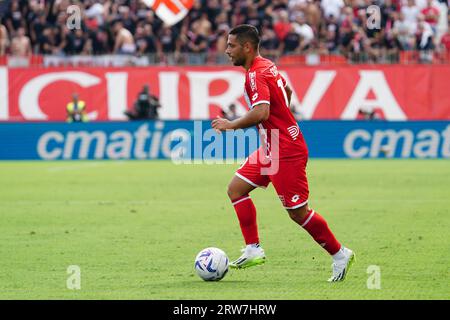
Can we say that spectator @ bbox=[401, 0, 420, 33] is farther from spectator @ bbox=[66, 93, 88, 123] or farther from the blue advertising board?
spectator @ bbox=[66, 93, 88, 123]

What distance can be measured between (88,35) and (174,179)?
9246 mm

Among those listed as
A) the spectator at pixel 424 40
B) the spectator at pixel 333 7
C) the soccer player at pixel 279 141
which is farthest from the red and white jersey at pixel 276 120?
the spectator at pixel 333 7

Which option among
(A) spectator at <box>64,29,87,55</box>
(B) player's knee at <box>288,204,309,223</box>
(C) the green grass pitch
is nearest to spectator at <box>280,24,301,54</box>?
(A) spectator at <box>64,29,87,55</box>

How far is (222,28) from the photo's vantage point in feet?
97.8

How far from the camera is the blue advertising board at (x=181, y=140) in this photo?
26.6m

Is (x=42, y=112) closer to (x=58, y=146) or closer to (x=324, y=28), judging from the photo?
(x=58, y=146)

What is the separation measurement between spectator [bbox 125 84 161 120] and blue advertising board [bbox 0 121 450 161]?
1991mm

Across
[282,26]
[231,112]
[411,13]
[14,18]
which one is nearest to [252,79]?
[231,112]

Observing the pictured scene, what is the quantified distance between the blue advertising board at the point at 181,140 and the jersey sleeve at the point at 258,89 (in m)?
16.7

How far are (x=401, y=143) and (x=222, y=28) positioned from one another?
21.5 feet

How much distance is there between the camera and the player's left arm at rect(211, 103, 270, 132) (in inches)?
361
